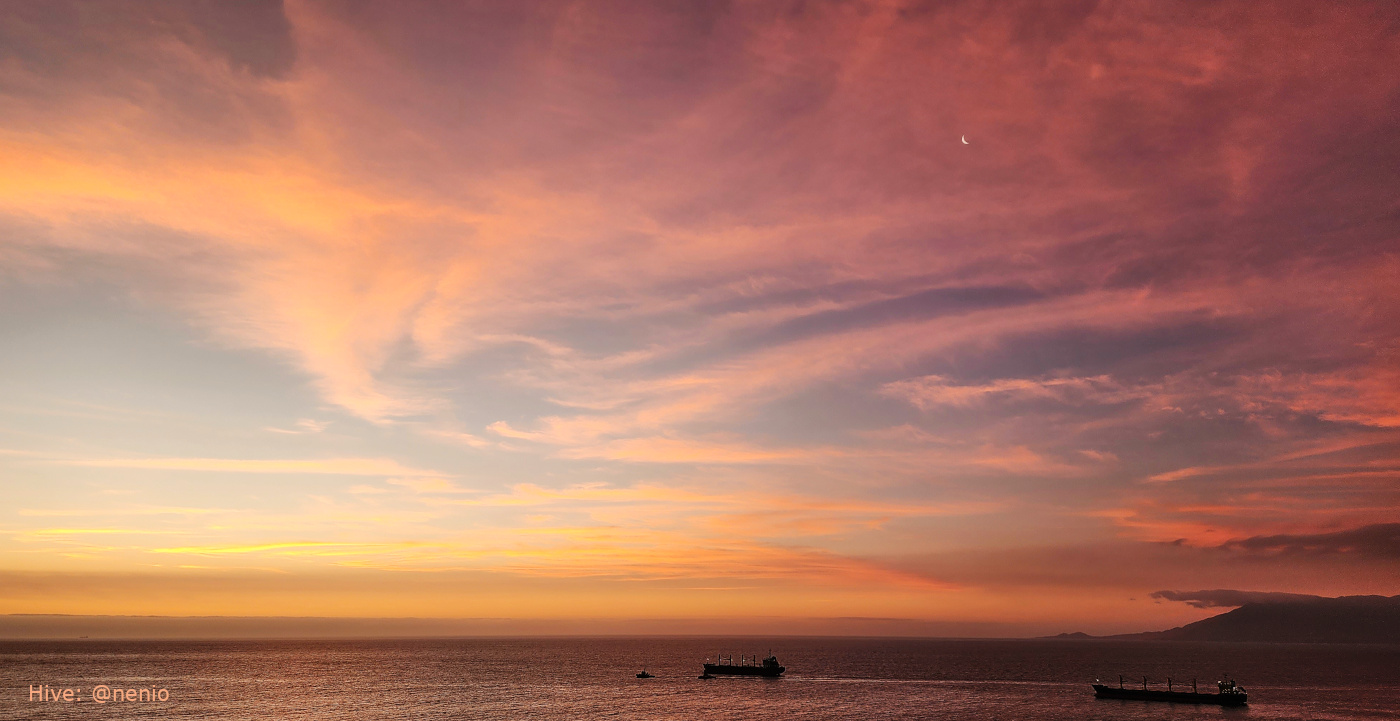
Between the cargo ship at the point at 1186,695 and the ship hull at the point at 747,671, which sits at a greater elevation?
the cargo ship at the point at 1186,695

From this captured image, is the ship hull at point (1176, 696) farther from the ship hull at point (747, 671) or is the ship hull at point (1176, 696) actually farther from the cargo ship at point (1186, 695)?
the ship hull at point (747, 671)

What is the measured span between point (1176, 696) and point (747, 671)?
301 feet

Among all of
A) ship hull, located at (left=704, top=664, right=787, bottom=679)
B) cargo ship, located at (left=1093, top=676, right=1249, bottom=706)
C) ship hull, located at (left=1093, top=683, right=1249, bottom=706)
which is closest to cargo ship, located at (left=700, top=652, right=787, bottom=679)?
ship hull, located at (left=704, top=664, right=787, bottom=679)

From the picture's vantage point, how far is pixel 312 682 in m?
181

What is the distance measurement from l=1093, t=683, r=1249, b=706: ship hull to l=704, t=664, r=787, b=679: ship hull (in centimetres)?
7107

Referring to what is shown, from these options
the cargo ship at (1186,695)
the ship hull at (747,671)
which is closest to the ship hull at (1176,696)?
the cargo ship at (1186,695)

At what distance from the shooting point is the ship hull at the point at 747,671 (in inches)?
7151

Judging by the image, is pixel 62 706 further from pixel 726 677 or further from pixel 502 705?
pixel 726 677

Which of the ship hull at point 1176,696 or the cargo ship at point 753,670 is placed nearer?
the ship hull at point 1176,696

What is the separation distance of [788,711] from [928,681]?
256 ft

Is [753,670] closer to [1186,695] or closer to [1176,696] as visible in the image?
[1176,696]

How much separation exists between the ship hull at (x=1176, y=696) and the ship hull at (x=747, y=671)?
71.1 m

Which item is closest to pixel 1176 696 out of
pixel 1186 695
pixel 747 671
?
pixel 1186 695

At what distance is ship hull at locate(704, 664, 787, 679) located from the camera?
18162cm
